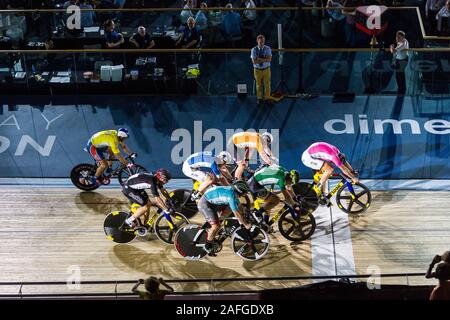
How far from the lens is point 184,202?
48.5 ft

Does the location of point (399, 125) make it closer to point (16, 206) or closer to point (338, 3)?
point (338, 3)

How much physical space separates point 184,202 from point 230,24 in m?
7.19

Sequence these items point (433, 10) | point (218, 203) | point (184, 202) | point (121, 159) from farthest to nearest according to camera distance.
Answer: point (433, 10)
point (121, 159)
point (184, 202)
point (218, 203)

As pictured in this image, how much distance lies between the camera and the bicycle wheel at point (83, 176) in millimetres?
15867

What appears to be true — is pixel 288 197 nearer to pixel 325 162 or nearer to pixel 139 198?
pixel 325 162

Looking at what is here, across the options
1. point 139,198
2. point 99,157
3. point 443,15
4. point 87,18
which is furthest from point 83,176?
point 443,15

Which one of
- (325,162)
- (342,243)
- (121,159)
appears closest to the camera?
(342,243)

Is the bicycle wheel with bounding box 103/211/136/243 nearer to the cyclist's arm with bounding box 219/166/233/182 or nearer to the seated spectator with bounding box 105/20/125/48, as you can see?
the cyclist's arm with bounding box 219/166/233/182

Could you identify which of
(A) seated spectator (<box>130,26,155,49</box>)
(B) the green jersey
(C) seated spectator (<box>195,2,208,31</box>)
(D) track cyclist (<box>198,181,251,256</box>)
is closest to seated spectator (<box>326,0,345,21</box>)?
(C) seated spectator (<box>195,2,208,31</box>)

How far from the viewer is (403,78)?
61.6ft

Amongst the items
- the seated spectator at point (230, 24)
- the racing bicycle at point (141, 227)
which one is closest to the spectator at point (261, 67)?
the seated spectator at point (230, 24)

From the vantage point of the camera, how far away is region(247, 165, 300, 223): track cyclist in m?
13.6

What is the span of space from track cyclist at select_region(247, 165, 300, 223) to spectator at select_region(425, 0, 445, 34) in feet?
27.3
